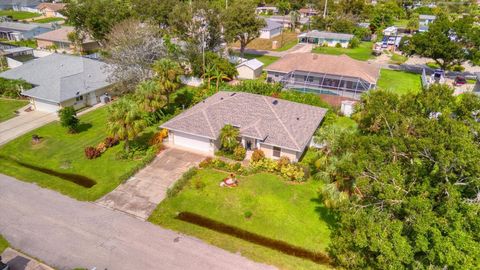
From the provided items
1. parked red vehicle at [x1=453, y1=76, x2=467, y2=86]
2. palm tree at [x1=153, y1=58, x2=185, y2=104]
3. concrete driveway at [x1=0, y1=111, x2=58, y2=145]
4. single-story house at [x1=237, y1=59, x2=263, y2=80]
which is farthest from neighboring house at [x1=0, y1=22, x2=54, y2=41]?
parked red vehicle at [x1=453, y1=76, x2=467, y2=86]

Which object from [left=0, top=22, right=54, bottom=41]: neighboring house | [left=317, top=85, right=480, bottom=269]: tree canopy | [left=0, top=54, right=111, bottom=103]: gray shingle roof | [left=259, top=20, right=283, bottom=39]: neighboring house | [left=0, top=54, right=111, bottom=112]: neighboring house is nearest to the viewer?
[left=317, top=85, right=480, bottom=269]: tree canopy

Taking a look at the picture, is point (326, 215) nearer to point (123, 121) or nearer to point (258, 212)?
point (258, 212)

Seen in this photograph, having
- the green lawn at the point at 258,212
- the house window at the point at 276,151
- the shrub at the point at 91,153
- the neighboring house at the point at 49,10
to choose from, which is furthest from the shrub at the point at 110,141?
the neighboring house at the point at 49,10

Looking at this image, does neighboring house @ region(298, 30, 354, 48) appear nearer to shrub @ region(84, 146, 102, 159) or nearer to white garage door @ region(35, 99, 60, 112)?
white garage door @ region(35, 99, 60, 112)

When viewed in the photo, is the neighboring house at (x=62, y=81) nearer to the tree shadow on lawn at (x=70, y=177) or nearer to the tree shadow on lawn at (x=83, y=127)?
the tree shadow on lawn at (x=83, y=127)

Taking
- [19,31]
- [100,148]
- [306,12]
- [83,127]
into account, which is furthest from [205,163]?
[306,12]
